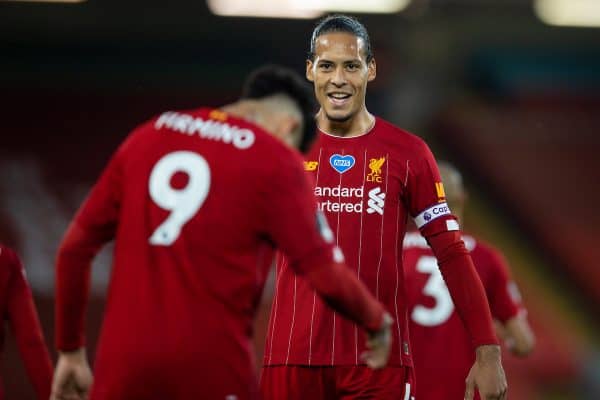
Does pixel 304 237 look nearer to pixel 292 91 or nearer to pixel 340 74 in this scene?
pixel 292 91

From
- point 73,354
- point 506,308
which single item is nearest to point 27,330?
point 73,354

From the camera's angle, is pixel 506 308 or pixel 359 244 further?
pixel 506 308

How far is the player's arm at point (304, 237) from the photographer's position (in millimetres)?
3998

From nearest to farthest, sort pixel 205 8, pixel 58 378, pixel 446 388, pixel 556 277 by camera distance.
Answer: pixel 58 378 < pixel 446 388 < pixel 205 8 < pixel 556 277

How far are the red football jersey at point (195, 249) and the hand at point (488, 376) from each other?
1492 millimetres

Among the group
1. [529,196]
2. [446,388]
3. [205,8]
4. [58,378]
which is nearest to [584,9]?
[529,196]

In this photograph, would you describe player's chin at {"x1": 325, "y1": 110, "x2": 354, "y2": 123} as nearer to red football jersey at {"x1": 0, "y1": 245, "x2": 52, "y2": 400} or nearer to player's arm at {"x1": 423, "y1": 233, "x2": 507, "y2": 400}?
player's arm at {"x1": 423, "y1": 233, "x2": 507, "y2": 400}

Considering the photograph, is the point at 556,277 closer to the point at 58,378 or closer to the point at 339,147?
the point at 339,147

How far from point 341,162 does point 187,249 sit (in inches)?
67.7

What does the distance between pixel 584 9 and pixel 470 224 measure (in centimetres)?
328

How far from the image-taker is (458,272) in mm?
5426

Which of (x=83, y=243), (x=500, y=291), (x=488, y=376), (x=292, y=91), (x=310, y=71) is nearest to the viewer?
(x=83, y=243)

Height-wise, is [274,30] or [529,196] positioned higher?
[274,30]

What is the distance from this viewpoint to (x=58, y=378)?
4188mm
